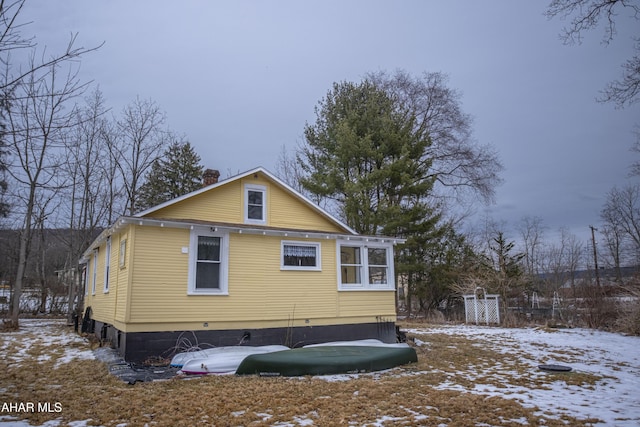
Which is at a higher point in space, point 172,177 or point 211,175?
point 172,177

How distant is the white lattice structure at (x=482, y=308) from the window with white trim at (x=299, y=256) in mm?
11444

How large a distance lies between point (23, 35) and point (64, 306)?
86.8ft

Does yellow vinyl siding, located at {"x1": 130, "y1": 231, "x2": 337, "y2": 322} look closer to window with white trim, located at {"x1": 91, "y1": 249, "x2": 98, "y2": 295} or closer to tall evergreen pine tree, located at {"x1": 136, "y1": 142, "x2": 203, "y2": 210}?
window with white trim, located at {"x1": 91, "y1": 249, "x2": 98, "y2": 295}

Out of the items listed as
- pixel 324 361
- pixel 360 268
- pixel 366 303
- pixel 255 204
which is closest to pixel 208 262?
pixel 255 204

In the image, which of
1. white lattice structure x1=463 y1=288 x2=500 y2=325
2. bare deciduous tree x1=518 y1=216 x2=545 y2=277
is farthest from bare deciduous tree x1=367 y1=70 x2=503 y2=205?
bare deciduous tree x1=518 y1=216 x2=545 y2=277

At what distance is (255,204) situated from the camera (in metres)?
12.8

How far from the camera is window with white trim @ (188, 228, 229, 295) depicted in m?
10.7

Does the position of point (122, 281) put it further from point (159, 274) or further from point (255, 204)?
point (255, 204)

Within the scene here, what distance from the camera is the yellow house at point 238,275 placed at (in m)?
10.0

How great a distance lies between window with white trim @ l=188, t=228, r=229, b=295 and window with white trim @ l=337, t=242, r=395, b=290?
3.62 meters

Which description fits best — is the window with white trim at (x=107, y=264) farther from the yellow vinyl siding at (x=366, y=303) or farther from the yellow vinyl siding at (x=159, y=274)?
the yellow vinyl siding at (x=366, y=303)

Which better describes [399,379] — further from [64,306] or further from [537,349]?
[64,306]

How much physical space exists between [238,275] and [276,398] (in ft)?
17.3

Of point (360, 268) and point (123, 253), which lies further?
point (360, 268)
